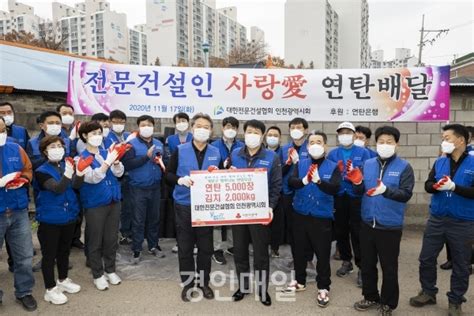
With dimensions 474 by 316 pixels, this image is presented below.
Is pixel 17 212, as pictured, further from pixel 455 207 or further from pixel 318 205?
pixel 455 207

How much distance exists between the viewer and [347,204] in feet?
14.6

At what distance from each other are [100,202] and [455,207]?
3565 mm

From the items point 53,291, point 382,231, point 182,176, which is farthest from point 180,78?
point 382,231

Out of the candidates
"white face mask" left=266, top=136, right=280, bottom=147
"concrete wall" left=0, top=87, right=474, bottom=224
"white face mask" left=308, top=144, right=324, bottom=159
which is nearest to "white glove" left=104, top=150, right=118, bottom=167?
"white face mask" left=266, top=136, right=280, bottom=147

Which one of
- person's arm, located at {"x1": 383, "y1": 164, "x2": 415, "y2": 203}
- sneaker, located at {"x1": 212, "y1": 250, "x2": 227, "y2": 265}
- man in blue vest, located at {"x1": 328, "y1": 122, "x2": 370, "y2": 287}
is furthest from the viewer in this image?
sneaker, located at {"x1": 212, "y1": 250, "x2": 227, "y2": 265}

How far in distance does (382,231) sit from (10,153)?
365 cm

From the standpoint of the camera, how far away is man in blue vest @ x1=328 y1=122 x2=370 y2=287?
170 inches

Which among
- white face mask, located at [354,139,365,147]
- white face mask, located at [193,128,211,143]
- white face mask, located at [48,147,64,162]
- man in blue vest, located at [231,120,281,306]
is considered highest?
white face mask, located at [193,128,211,143]

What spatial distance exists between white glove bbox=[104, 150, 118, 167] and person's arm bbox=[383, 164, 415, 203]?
265cm

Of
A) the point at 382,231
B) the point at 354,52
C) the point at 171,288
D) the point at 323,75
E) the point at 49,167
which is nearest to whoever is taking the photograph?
the point at 382,231

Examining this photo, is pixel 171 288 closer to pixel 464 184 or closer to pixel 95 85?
pixel 464 184

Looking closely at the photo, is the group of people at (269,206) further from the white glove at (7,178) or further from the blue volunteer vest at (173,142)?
the blue volunteer vest at (173,142)

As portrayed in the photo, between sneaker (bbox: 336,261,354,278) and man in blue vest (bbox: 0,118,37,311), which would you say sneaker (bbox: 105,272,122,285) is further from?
sneaker (bbox: 336,261,354,278)

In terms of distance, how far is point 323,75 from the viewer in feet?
19.6
